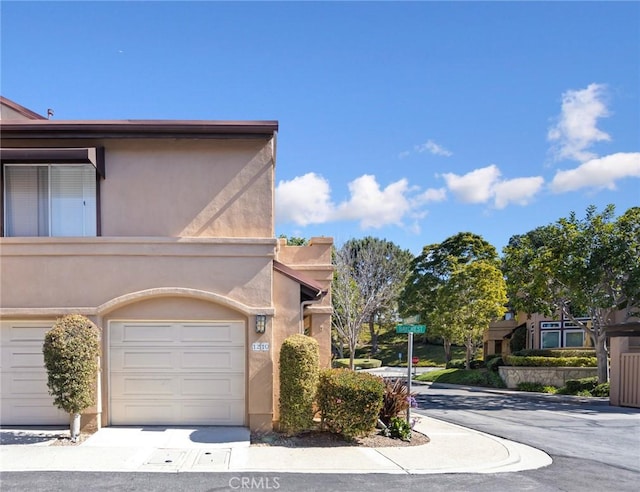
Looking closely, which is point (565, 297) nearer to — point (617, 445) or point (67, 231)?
point (617, 445)

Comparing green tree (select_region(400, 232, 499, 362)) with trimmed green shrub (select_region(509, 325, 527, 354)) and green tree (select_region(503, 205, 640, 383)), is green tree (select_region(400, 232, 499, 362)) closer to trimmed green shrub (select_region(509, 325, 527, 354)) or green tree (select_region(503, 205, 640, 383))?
trimmed green shrub (select_region(509, 325, 527, 354))

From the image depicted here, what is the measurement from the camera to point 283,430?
9625mm

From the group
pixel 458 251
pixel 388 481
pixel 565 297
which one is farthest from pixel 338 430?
pixel 458 251

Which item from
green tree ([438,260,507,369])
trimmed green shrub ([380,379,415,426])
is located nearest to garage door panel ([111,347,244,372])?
trimmed green shrub ([380,379,415,426])

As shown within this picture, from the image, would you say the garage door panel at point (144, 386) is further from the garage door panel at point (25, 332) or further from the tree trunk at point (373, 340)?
the tree trunk at point (373, 340)

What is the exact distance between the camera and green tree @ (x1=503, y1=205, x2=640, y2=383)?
19.1m

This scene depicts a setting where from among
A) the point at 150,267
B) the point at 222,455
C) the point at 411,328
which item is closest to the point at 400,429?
the point at 411,328

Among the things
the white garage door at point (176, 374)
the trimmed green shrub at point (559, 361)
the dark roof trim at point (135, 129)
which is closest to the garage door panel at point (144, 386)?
the white garage door at point (176, 374)

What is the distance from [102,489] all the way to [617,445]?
9.91 meters

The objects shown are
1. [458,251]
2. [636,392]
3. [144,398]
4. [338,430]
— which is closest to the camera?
[338,430]

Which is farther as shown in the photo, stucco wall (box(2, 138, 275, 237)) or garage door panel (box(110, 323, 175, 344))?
stucco wall (box(2, 138, 275, 237))

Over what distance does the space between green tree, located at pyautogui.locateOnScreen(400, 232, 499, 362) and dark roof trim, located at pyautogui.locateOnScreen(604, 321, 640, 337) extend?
1610cm
